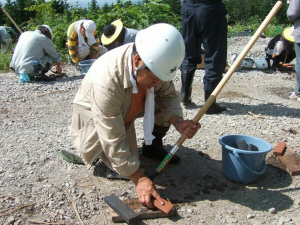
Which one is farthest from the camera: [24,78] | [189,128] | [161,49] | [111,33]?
[24,78]

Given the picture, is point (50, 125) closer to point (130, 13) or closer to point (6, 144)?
point (6, 144)

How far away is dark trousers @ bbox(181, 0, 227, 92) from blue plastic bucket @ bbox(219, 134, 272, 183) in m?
1.56

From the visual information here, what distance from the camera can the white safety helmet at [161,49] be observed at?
2340 mm

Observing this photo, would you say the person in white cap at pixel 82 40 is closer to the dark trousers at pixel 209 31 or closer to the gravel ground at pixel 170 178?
the gravel ground at pixel 170 178

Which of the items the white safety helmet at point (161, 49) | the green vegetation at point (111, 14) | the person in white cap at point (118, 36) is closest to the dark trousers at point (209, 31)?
the person in white cap at point (118, 36)

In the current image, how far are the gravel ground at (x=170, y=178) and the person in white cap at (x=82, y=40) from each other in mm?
2153

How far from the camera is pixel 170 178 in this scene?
3.18m

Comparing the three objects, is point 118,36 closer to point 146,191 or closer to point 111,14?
point 146,191

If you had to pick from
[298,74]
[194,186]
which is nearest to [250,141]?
[194,186]

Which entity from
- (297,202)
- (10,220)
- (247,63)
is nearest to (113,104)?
(10,220)

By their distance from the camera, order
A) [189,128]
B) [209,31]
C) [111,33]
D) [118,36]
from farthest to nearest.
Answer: [111,33], [118,36], [209,31], [189,128]

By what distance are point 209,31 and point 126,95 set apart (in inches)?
89.1

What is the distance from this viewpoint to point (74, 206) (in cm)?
275

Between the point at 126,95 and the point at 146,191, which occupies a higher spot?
the point at 126,95
